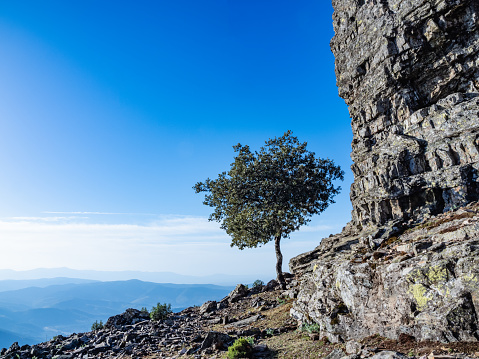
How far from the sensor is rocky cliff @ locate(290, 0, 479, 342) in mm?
12781

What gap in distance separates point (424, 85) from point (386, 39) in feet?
21.4

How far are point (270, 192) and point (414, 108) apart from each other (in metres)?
19.1

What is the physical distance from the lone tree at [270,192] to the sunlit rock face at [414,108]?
7635 millimetres

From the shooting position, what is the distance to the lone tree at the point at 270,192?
37.5 metres

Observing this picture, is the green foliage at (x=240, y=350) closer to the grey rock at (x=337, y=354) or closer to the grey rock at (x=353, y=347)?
the grey rock at (x=337, y=354)

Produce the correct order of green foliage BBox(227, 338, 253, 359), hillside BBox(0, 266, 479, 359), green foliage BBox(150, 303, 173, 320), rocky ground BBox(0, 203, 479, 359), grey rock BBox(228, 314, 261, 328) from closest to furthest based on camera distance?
hillside BBox(0, 266, 479, 359) → rocky ground BBox(0, 203, 479, 359) → green foliage BBox(227, 338, 253, 359) → grey rock BBox(228, 314, 261, 328) → green foliage BBox(150, 303, 173, 320)

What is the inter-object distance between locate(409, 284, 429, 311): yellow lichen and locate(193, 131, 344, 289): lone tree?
22767mm

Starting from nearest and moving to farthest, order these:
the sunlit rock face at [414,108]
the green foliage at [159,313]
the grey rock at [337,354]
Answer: the grey rock at [337,354]
the sunlit rock face at [414,108]
the green foliage at [159,313]

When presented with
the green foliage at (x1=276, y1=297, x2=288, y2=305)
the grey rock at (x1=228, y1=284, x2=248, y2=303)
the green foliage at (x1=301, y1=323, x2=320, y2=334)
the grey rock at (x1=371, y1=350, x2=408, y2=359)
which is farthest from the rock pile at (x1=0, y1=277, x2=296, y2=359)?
the grey rock at (x1=371, y1=350, x2=408, y2=359)

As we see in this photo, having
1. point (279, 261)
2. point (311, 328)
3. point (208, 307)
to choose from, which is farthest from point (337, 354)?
point (279, 261)

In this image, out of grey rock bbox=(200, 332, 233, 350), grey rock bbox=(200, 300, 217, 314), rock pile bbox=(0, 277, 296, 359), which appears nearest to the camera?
grey rock bbox=(200, 332, 233, 350)

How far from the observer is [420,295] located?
12781 mm

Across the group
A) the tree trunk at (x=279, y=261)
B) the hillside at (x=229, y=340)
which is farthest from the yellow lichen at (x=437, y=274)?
the tree trunk at (x=279, y=261)

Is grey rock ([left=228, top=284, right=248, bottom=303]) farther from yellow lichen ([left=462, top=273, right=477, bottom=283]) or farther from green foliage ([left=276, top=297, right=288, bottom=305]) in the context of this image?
yellow lichen ([left=462, top=273, right=477, bottom=283])
